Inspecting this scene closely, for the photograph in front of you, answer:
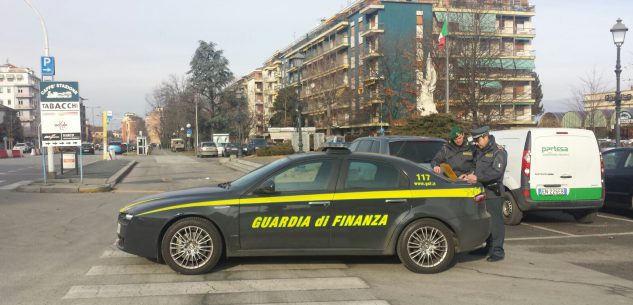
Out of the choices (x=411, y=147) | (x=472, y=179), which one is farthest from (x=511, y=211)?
(x=472, y=179)

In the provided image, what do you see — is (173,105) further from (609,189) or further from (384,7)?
(609,189)

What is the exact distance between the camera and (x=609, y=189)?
10961 millimetres

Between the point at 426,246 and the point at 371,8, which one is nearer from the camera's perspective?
the point at 426,246

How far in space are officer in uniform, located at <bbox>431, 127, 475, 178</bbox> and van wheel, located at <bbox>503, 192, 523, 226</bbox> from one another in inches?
108

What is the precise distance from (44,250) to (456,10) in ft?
Answer: 123

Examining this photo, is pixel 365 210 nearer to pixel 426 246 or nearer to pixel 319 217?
pixel 319 217

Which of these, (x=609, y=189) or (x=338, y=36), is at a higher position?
(x=338, y=36)

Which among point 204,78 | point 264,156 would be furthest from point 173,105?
point 264,156

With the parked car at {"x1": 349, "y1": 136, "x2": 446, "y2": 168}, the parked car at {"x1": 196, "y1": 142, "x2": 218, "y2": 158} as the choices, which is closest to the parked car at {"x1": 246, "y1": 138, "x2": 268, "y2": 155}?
the parked car at {"x1": 196, "y1": 142, "x2": 218, "y2": 158}

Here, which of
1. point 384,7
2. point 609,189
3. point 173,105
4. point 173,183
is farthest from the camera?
point 173,105

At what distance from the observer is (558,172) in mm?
9305

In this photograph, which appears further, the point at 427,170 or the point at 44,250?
the point at 44,250

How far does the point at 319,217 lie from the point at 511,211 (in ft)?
16.8

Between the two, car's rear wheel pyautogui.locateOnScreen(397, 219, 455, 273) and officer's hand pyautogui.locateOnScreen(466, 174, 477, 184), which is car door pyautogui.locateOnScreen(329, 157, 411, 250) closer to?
car's rear wheel pyautogui.locateOnScreen(397, 219, 455, 273)
